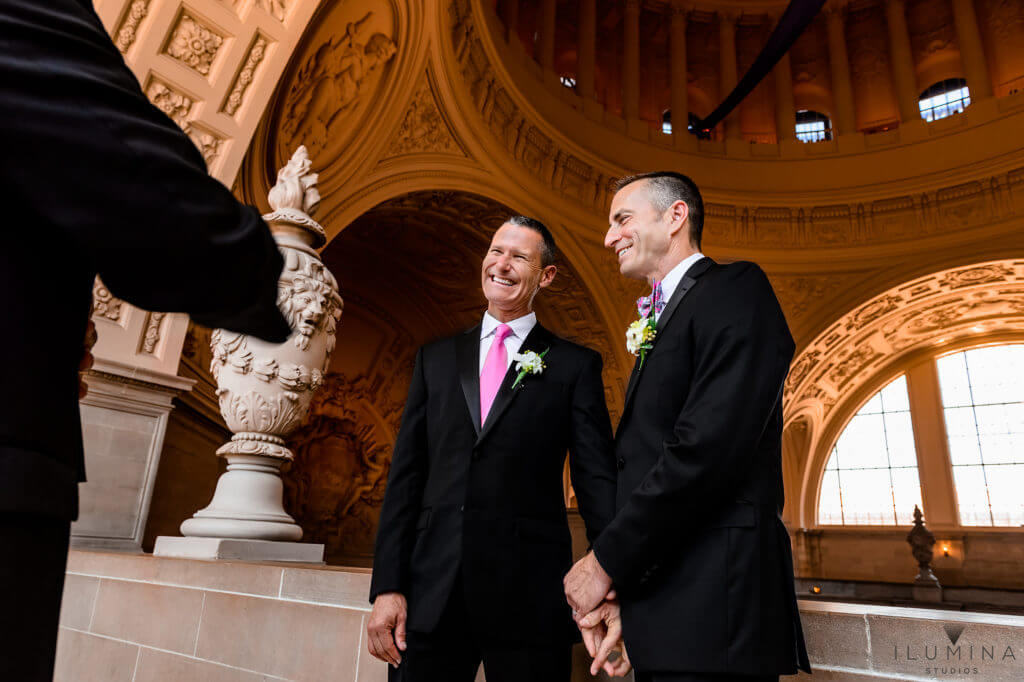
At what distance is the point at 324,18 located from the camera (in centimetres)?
715

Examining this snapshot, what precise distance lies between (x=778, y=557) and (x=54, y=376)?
1.29 meters

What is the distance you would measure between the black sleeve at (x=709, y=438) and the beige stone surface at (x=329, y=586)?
1438mm

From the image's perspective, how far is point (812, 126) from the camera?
49.6ft

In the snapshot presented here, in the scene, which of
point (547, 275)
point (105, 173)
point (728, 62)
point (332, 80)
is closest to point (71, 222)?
point (105, 173)

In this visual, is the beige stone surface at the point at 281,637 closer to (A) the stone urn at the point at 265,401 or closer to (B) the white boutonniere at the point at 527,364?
(A) the stone urn at the point at 265,401

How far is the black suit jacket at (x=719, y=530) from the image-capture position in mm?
1350

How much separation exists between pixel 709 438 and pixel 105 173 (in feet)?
3.63

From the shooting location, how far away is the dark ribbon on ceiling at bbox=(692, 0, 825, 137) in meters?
11.0

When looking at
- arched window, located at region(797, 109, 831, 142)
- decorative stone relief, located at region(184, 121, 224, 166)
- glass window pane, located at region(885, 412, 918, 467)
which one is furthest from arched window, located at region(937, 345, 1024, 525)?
decorative stone relief, located at region(184, 121, 224, 166)

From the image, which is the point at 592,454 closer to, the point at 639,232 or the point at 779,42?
the point at 639,232

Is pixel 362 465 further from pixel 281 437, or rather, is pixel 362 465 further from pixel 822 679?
pixel 822 679

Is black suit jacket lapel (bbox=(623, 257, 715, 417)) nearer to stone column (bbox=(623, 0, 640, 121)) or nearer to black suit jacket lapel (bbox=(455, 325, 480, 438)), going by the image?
black suit jacket lapel (bbox=(455, 325, 480, 438))

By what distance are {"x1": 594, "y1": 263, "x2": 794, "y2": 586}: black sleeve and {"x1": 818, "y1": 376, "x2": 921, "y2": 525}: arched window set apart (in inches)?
651

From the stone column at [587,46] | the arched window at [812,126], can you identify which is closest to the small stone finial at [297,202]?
the stone column at [587,46]
